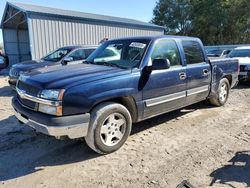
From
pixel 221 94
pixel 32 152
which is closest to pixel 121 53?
pixel 32 152

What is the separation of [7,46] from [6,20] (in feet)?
6.39

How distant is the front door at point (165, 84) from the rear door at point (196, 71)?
0.80 ft

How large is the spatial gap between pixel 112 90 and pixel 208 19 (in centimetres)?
3546

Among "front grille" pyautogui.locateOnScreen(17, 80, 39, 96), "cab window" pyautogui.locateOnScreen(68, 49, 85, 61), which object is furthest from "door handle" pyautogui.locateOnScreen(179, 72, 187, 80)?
"cab window" pyautogui.locateOnScreen(68, 49, 85, 61)

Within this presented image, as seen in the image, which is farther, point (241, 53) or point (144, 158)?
point (241, 53)

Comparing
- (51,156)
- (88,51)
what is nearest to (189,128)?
(51,156)

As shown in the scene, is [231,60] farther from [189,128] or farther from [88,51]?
[88,51]

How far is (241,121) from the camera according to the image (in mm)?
5773

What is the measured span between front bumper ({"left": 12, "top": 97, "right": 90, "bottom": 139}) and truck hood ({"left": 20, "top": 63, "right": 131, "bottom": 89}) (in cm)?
43

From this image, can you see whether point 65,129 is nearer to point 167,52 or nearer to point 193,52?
point 167,52

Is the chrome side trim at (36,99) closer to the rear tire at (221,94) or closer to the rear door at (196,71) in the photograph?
the rear door at (196,71)

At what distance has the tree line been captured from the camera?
34.2 metres

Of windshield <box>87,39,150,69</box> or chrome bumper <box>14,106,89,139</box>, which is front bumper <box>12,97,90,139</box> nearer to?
chrome bumper <box>14,106,89,139</box>

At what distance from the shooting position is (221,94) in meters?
6.90
